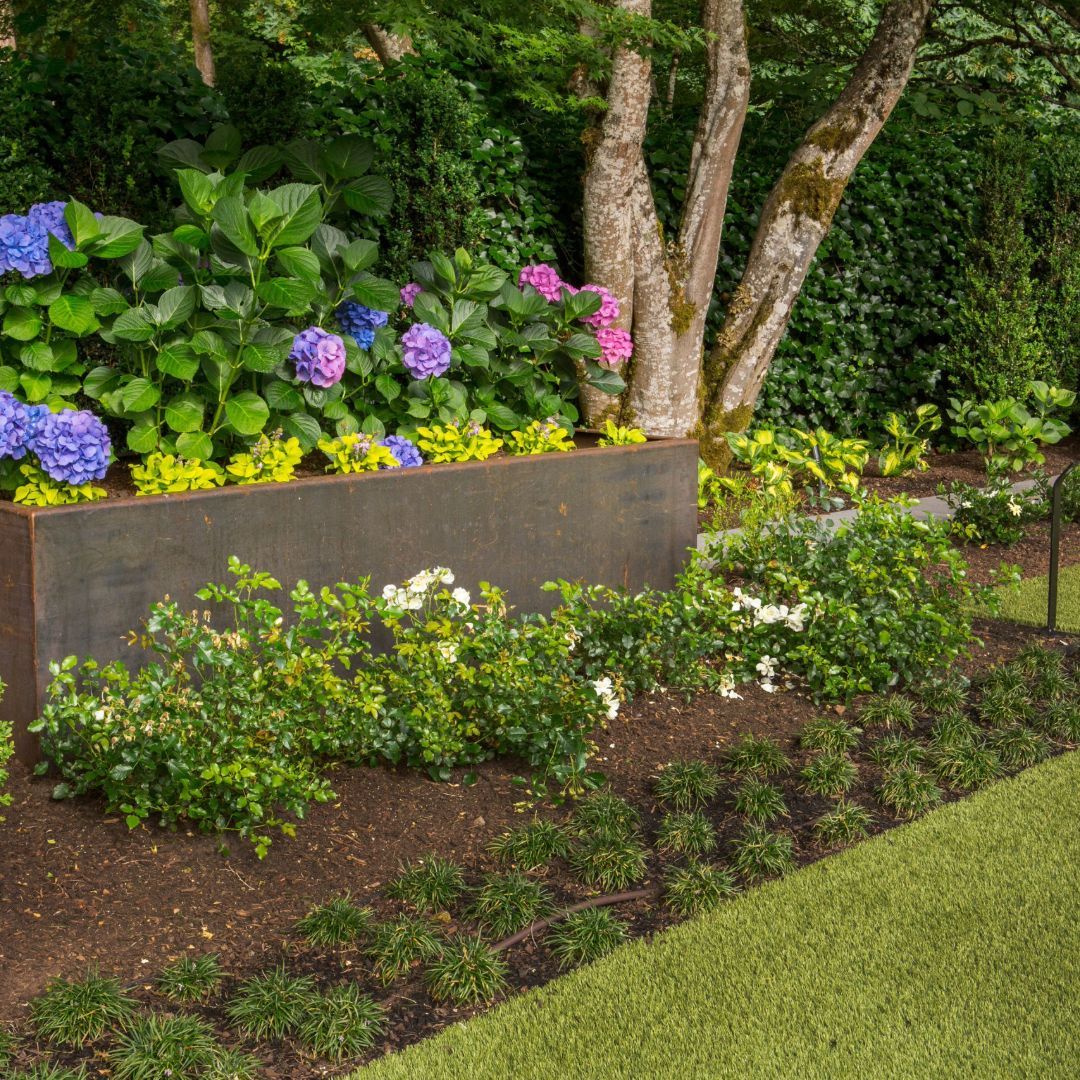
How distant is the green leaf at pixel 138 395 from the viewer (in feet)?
13.4

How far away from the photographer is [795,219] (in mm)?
7648

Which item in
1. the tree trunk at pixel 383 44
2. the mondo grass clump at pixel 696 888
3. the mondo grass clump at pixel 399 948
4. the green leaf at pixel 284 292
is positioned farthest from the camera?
the tree trunk at pixel 383 44

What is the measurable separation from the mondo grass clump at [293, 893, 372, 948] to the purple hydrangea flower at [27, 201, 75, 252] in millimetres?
2315

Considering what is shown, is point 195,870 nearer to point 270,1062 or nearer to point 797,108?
point 270,1062

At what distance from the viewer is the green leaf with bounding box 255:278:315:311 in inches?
166

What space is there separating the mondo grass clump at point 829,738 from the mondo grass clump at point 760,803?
0.45 m

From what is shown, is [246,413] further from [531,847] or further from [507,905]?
[507,905]

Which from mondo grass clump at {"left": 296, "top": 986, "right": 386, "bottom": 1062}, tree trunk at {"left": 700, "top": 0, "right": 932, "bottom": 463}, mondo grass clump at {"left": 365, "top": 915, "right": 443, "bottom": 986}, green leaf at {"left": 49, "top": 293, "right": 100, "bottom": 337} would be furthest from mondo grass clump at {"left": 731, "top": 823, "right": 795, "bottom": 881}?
tree trunk at {"left": 700, "top": 0, "right": 932, "bottom": 463}

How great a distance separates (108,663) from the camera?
3635 mm

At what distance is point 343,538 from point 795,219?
179 inches

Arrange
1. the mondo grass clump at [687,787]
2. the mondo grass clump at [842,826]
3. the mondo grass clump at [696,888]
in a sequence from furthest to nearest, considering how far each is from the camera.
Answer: the mondo grass clump at [687,787] < the mondo grass clump at [842,826] < the mondo grass clump at [696,888]

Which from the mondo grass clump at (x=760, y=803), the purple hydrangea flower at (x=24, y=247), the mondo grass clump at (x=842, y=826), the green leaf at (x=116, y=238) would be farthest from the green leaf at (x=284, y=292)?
the mondo grass clump at (x=842, y=826)

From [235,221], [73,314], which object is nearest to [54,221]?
[73,314]

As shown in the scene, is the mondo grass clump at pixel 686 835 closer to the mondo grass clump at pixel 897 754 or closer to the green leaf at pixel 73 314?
the mondo grass clump at pixel 897 754
